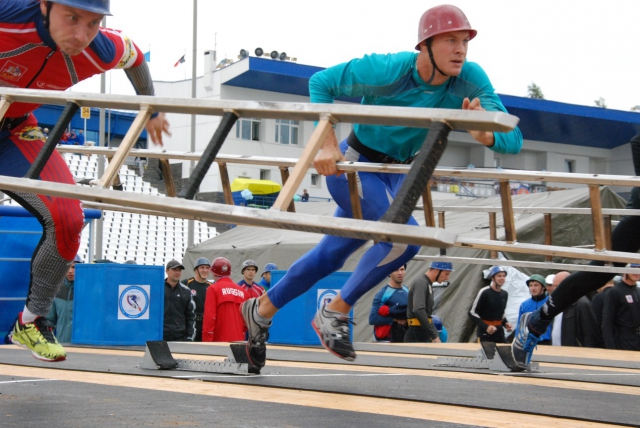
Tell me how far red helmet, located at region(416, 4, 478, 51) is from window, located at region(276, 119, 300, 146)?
1632 inches

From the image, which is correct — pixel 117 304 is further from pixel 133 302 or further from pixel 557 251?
pixel 557 251

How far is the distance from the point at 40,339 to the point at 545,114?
4732 centimetres

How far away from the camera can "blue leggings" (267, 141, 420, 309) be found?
4.76 metres

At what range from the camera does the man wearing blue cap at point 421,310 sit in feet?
34.8

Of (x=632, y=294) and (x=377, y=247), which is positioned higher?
(x=377, y=247)

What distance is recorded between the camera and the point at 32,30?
13.3ft

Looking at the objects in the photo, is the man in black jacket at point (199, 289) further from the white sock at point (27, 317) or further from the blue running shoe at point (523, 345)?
the white sock at point (27, 317)

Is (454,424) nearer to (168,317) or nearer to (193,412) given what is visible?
(193,412)

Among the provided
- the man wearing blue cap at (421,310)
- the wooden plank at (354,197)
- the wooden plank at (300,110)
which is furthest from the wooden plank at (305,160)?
the man wearing blue cap at (421,310)

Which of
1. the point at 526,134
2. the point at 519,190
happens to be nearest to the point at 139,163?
the point at 519,190

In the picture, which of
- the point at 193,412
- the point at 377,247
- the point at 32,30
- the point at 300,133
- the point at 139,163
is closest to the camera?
the point at 193,412

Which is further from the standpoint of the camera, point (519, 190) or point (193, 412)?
point (519, 190)

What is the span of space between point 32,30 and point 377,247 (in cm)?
225

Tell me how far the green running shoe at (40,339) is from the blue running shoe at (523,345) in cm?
336
